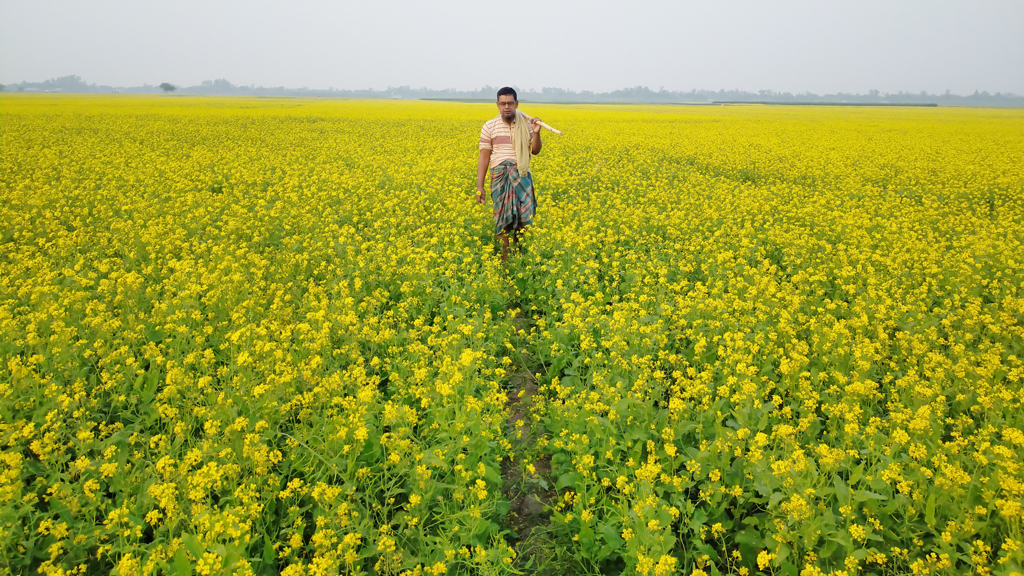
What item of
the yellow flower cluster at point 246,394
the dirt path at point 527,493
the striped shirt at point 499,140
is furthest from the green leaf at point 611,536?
the striped shirt at point 499,140

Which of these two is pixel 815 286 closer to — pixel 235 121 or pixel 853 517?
pixel 853 517

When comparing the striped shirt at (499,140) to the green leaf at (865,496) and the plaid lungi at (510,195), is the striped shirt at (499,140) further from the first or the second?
the green leaf at (865,496)

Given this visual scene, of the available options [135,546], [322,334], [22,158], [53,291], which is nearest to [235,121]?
[22,158]

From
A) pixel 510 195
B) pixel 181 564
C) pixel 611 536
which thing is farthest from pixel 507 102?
pixel 181 564

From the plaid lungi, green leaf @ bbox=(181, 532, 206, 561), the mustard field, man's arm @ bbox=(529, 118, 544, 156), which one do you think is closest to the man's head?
man's arm @ bbox=(529, 118, 544, 156)

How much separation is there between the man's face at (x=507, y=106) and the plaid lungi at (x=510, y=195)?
602 mm

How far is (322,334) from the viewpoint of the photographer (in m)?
4.39

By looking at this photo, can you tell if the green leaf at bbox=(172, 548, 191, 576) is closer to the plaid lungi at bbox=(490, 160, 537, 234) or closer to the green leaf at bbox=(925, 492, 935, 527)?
the green leaf at bbox=(925, 492, 935, 527)

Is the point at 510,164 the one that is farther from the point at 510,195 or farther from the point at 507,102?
the point at 507,102

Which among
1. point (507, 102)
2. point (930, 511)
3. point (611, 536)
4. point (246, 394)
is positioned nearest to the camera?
point (930, 511)

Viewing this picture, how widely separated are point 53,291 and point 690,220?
7.93m

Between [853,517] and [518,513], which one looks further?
[518,513]

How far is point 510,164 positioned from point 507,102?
0.88 m

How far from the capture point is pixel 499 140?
775 cm
